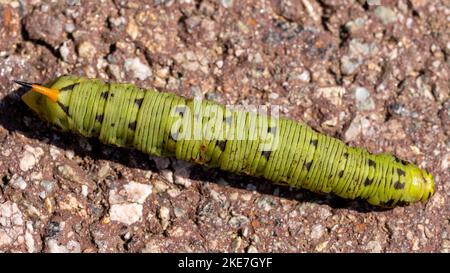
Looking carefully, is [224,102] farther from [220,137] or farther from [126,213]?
[126,213]

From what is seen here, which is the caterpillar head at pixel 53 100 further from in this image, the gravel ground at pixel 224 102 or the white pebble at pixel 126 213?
the white pebble at pixel 126 213

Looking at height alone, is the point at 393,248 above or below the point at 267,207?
below

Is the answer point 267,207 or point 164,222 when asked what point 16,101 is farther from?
point 267,207

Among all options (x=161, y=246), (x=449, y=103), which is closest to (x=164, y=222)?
(x=161, y=246)

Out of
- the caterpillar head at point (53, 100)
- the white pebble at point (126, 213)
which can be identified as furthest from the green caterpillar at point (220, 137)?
the white pebble at point (126, 213)

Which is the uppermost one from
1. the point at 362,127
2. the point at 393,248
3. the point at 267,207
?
the point at 362,127

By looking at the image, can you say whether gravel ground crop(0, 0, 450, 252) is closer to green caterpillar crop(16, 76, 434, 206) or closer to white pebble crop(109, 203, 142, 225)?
white pebble crop(109, 203, 142, 225)

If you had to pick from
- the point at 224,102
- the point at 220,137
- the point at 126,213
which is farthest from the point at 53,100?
the point at 224,102
